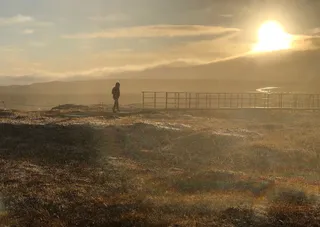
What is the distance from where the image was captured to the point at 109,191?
2178cm

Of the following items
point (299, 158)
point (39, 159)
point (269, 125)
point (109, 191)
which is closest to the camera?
point (109, 191)

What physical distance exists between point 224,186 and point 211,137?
40.2 feet

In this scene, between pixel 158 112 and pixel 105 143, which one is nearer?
pixel 105 143

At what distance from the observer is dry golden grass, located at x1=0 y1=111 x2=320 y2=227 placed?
59.1 feet

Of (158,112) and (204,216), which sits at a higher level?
(158,112)

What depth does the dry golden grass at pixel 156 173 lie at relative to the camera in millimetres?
18000

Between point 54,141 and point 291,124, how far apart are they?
87.4 feet

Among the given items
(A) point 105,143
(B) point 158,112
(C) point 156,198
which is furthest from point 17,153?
(B) point 158,112

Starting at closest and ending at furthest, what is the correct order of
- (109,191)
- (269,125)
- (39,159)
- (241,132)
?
(109,191) → (39,159) → (241,132) → (269,125)

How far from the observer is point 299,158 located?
102ft

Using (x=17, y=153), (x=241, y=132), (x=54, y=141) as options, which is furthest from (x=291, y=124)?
(x=17, y=153)

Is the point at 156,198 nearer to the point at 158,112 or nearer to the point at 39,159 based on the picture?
the point at 39,159

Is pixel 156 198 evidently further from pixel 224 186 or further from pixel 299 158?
pixel 299 158

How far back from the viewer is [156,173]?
84.6ft
